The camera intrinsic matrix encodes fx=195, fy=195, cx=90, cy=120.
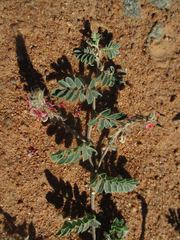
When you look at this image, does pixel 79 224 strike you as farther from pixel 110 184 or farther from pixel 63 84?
pixel 63 84

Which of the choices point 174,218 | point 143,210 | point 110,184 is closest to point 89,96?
point 110,184

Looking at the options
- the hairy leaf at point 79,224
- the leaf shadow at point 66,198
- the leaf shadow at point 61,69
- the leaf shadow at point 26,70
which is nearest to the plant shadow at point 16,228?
the leaf shadow at point 66,198

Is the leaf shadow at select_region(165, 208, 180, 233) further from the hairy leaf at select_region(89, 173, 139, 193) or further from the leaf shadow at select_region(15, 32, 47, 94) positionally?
the leaf shadow at select_region(15, 32, 47, 94)

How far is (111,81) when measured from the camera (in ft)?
8.96

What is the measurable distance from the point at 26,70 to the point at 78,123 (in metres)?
1.19

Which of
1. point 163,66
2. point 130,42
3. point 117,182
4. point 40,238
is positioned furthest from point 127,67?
point 40,238

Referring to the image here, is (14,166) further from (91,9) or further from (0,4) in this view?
(91,9)

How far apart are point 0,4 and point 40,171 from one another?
272cm

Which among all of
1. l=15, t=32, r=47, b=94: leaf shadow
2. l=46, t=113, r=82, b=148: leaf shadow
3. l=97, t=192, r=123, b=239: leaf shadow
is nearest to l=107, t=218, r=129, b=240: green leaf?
l=97, t=192, r=123, b=239: leaf shadow

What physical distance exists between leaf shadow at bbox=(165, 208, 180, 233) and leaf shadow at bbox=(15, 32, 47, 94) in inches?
118

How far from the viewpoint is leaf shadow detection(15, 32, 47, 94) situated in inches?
122

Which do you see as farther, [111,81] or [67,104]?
[67,104]

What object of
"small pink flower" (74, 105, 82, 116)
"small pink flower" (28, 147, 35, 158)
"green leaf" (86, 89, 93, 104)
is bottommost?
"small pink flower" (28, 147, 35, 158)

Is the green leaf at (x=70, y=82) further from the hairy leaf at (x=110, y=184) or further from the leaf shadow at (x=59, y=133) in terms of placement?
the hairy leaf at (x=110, y=184)
